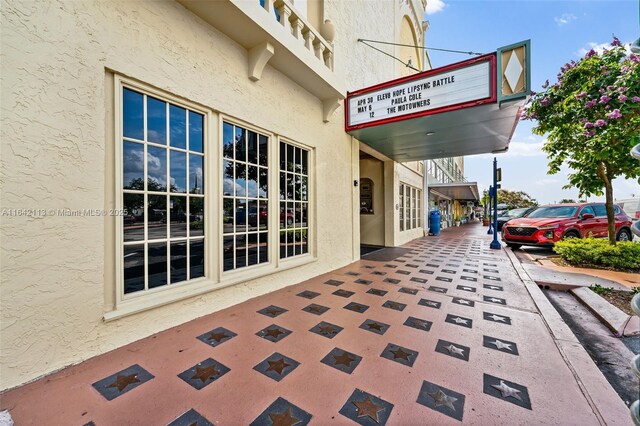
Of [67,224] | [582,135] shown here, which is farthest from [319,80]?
[582,135]

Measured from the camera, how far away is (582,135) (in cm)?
471

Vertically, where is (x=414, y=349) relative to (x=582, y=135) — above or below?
below

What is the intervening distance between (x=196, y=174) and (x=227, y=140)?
66 cm

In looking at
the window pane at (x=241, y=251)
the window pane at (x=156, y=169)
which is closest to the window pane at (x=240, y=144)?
the window pane at (x=156, y=169)

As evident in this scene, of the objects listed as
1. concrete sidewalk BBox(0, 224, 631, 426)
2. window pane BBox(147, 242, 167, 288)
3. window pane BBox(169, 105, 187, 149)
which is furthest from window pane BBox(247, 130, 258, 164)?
concrete sidewalk BBox(0, 224, 631, 426)

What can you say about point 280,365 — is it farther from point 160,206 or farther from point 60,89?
point 60,89

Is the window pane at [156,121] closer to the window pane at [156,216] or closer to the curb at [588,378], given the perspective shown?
the window pane at [156,216]

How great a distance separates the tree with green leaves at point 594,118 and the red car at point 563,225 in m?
1.72

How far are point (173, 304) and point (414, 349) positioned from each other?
8.09 feet

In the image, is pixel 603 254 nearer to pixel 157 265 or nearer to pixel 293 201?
pixel 293 201

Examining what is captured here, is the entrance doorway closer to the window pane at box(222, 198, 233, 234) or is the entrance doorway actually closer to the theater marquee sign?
the theater marquee sign

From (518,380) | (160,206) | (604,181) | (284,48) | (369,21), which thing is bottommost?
(518,380)

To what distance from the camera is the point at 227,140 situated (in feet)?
10.9

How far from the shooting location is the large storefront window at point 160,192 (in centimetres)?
244
